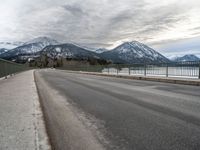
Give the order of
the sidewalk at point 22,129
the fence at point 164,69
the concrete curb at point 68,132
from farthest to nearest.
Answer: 1. the fence at point 164,69
2. the concrete curb at point 68,132
3. the sidewalk at point 22,129

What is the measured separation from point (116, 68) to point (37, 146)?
105 feet

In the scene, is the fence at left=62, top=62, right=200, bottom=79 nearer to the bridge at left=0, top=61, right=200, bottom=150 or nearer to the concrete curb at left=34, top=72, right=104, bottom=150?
the bridge at left=0, top=61, right=200, bottom=150

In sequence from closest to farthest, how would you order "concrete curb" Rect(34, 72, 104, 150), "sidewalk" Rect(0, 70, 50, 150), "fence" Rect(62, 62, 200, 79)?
"sidewalk" Rect(0, 70, 50, 150) → "concrete curb" Rect(34, 72, 104, 150) → "fence" Rect(62, 62, 200, 79)

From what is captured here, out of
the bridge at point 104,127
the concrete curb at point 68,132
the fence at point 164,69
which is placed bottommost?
the concrete curb at point 68,132

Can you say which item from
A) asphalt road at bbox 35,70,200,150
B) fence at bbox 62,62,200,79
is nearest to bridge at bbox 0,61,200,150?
asphalt road at bbox 35,70,200,150

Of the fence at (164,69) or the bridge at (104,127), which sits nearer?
the bridge at (104,127)

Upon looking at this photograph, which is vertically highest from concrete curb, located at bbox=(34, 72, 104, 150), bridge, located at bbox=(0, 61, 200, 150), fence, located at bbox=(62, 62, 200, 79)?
fence, located at bbox=(62, 62, 200, 79)

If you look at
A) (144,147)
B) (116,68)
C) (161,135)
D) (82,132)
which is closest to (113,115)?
(82,132)

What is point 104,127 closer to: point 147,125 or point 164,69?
point 147,125

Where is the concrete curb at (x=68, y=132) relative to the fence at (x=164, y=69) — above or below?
below

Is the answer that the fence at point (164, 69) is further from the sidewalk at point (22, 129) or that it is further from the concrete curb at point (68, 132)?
the sidewalk at point (22, 129)

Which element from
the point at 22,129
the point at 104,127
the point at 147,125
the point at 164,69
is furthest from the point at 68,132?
the point at 164,69

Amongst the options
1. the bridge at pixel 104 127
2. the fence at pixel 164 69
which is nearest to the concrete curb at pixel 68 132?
the bridge at pixel 104 127

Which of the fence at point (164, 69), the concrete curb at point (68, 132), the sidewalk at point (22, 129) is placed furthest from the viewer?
the fence at point (164, 69)
